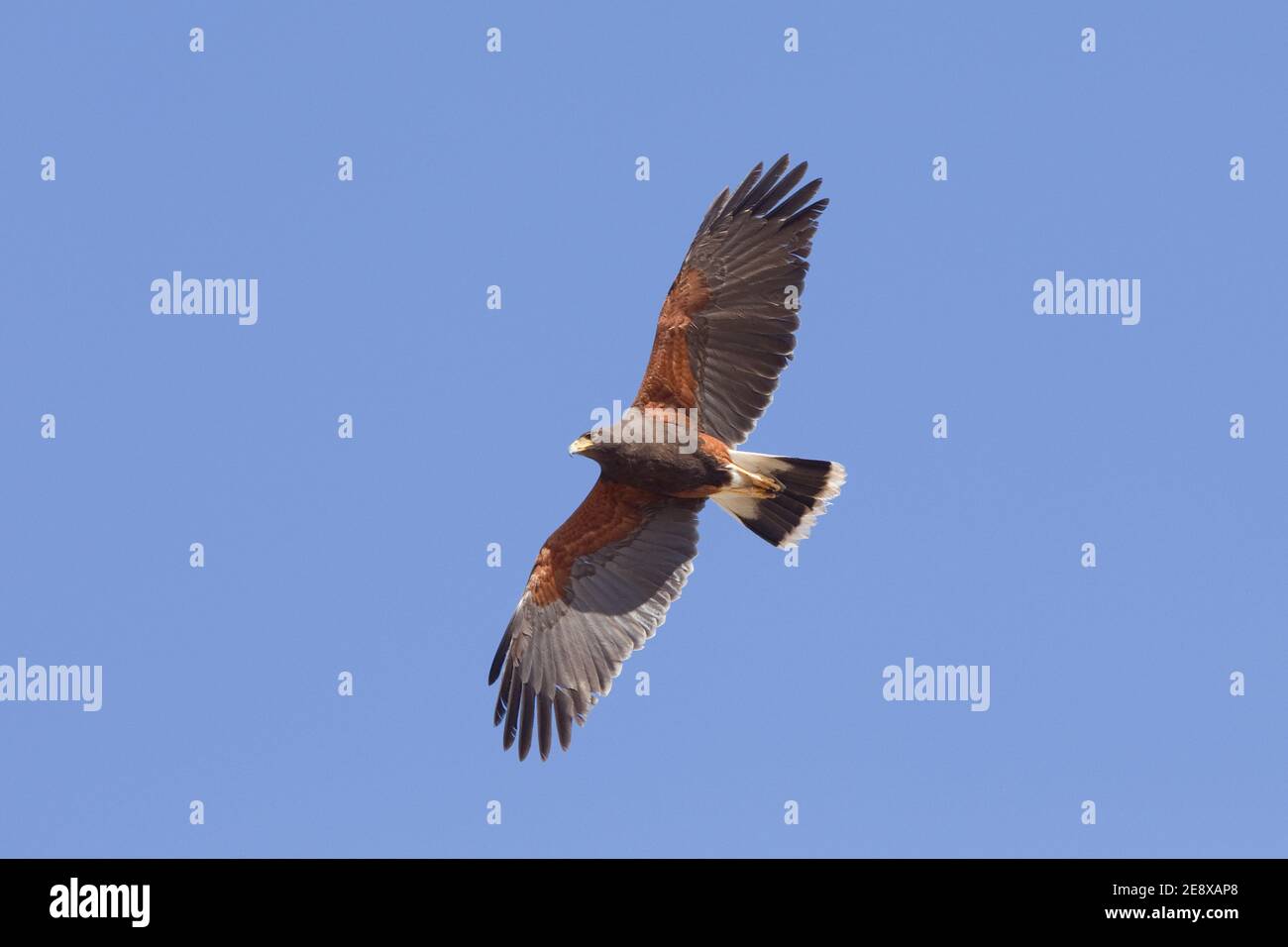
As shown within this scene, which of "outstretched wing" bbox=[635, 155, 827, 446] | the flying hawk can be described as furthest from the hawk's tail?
"outstretched wing" bbox=[635, 155, 827, 446]

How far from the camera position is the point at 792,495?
1939 centimetres

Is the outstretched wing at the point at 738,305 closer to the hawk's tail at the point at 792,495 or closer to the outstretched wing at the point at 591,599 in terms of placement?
the hawk's tail at the point at 792,495

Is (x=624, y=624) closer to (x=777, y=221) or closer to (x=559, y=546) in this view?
(x=559, y=546)

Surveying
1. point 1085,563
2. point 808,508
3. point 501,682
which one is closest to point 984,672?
point 1085,563

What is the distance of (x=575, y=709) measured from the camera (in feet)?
63.5

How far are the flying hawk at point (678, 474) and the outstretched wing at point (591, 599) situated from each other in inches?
0.6

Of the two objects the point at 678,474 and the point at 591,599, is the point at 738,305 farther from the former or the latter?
the point at 591,599

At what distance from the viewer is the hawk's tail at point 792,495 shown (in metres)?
19.2

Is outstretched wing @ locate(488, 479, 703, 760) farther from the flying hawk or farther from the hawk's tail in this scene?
the hawk's tail

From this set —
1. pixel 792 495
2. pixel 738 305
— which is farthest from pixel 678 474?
pixel 738 305

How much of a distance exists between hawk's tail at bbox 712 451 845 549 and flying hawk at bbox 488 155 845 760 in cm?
1

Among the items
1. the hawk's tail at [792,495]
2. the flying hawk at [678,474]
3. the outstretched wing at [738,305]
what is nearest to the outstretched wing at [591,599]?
the flying hawk at [678,474]

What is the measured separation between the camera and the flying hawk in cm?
1870

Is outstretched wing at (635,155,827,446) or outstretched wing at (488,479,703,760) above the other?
outstretched wing at (635,155,827,446)
